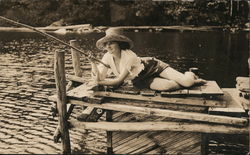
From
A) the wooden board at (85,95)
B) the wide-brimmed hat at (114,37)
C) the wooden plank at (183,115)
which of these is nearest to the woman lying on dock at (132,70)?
the wide-brimmed hat at (114,37)

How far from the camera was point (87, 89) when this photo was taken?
30.2 ft

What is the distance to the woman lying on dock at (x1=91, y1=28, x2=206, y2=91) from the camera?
8.41 metres

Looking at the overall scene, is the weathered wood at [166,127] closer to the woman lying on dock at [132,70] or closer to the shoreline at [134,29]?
the woman lying on dock at [132,70]

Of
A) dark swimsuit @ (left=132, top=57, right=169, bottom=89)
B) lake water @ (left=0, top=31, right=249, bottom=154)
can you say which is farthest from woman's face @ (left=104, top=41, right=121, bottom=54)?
lake water @ (left=0, top=31, right=249, bottom=154)

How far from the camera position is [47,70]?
65.9 feet

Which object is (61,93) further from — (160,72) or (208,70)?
(208,70)

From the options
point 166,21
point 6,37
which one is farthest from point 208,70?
point 166,21

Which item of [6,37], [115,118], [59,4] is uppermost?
[59,4]

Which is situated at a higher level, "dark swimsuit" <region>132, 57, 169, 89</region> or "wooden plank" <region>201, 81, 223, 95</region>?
"dark swimsuit" <region>132, 57, 169, 89</region>

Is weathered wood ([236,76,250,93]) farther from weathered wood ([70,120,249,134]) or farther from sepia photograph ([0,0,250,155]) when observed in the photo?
weathered wood ([70,120,249,134])

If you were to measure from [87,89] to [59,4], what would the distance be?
4277 centimetres

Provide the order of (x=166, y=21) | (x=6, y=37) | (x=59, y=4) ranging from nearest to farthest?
(x=6, y=37) → (x=166, y=21) → (x=59, y=4)

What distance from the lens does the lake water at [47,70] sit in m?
10.2

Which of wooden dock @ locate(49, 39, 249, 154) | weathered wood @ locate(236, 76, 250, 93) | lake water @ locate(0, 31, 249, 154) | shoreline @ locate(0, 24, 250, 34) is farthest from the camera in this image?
shoreline @ locate(0, 24, 250, 34)
